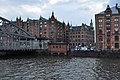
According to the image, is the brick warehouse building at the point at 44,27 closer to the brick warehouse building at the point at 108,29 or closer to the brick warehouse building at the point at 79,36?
the brick warehouse building at the point at 79,36

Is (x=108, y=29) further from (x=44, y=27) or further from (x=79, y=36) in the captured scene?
(x=79, y=36)

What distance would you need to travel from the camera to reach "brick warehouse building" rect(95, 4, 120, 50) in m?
92.5

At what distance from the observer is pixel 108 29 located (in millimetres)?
94938

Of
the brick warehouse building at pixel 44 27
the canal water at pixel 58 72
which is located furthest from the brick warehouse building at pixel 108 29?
the canal water at pixel 58 72

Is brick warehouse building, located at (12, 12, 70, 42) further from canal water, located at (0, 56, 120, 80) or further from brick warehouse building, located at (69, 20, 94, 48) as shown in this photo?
canal water, located at (0, 56, 120, 80)

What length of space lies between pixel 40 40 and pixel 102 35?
30197 millimetres

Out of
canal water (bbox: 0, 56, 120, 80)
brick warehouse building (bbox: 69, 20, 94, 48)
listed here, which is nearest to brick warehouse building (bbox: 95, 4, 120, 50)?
canal water (bbox: 0, 56, 120, 80)

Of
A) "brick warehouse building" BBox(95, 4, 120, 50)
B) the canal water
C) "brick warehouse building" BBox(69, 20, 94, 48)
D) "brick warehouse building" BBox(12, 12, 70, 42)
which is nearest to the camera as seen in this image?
the canal water

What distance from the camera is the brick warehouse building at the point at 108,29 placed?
3642 inches

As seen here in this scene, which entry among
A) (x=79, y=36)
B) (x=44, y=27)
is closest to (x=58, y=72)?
(x=44, y=27)

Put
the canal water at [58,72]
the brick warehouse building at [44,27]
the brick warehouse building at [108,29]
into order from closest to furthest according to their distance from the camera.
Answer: the canal water at [58,72], the brick warehouse building at [108,29], the brick warehouse building at [44,27]

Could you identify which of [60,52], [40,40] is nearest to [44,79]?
[60,52]

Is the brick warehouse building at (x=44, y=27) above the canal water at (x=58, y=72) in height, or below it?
above

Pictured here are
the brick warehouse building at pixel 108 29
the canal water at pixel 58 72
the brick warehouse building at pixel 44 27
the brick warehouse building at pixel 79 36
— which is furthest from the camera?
the brick warehouse building at pixel 79 36
